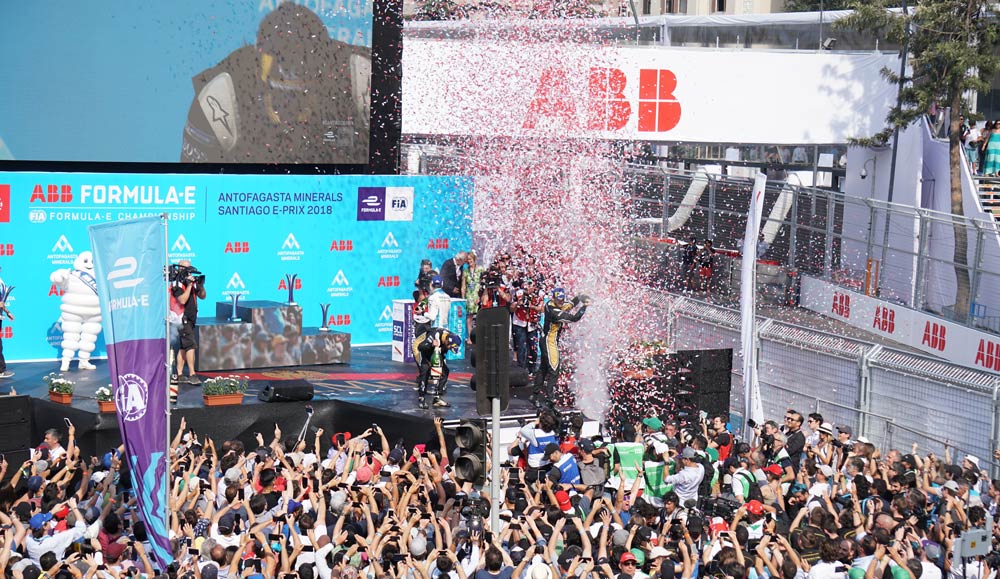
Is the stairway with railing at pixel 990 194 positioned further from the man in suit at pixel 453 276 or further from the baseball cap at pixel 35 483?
the baseball cap at pixel 35 483

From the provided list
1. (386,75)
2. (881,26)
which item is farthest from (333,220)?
(881,26)

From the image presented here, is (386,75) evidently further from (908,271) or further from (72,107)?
(908,271)

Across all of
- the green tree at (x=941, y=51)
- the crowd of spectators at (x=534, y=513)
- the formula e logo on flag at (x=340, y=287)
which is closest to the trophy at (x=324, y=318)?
the formula e logo on flag at (x=340, y=287)

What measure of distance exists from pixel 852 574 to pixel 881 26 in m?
19.5

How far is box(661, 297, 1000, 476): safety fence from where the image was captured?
1362 centimetres

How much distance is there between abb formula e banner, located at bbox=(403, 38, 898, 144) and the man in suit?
104 inches

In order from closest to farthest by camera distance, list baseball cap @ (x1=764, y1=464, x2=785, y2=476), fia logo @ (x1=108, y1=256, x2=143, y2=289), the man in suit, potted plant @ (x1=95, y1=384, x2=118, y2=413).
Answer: fia logo @ (x1=108, y1=256, x2=143, y2=289) → baseball cap @ (x1=764, y1=464, x2=785, y2=476) → potted plant @ (x1=95, y1=384, x2=118, y2=413) → the man in suit

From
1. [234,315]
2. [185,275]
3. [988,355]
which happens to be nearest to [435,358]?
[185,275]

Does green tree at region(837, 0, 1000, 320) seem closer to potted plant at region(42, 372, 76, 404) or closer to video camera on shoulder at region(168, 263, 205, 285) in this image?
video camera on shoulder at region(168, 263, 205, 285)

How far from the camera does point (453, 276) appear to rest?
68.6 ft

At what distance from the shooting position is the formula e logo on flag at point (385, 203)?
2123cm

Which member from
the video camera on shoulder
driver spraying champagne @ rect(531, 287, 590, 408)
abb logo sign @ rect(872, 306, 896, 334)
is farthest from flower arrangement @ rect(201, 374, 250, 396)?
abb logo sign @ rect(872, 306, 896, 334)

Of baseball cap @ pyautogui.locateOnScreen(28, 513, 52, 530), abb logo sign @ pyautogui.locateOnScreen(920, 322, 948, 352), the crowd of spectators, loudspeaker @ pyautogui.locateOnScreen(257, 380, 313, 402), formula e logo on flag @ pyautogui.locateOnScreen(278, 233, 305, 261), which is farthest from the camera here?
abb logo sign @ pyautogui.locateOnScreen(920, 322, 948, 352)

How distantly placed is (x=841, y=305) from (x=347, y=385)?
10.8m
